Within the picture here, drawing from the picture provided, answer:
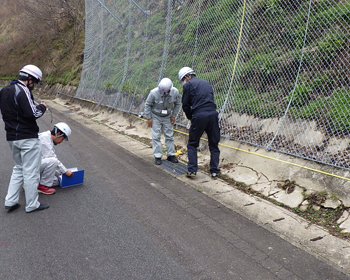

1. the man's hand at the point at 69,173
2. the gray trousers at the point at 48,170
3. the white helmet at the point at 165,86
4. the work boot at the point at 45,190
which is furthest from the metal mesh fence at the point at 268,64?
the work boot at the point at 45,190

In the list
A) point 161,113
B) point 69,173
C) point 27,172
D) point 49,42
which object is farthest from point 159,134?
point 49,42

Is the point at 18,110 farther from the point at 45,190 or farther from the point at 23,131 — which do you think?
the point at 45,190

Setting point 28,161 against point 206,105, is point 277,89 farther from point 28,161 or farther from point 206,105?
point 28,161

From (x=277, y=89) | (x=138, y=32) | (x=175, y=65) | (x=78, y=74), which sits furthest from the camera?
(x=78, y=74)

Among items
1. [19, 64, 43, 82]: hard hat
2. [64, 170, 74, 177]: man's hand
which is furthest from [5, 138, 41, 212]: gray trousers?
[19, 64, 43, 82]: hard hat

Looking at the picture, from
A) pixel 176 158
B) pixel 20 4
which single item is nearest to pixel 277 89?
pixel 176 158

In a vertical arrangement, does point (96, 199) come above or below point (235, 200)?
below

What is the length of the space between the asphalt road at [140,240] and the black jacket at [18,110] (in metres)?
1.08

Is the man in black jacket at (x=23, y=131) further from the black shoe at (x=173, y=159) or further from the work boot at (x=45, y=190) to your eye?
the black shoe at (x=173, y=159)

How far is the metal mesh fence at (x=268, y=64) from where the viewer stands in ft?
16.9

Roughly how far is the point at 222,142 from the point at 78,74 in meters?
15.5

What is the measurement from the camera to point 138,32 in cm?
1129

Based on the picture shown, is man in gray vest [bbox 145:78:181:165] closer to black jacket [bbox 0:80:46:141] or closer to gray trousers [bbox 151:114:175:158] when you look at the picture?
gray trousers [bbox 151:114:175:158]

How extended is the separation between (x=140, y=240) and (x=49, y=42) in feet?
91.2
